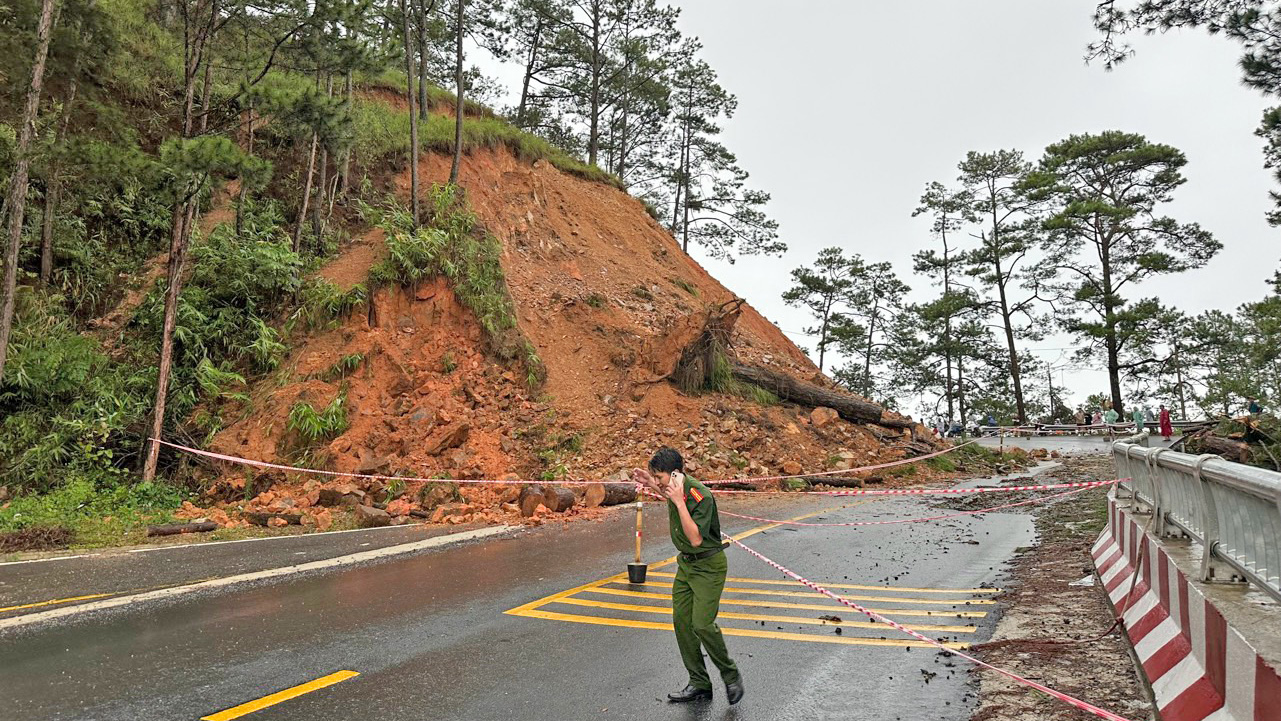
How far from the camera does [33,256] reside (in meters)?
16.9

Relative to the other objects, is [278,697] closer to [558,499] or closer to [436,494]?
[558,499]

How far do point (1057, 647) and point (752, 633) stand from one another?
219cm

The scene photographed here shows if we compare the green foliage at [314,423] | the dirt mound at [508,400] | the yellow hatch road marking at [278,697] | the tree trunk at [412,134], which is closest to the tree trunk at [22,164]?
the dirt mound at [508,400]

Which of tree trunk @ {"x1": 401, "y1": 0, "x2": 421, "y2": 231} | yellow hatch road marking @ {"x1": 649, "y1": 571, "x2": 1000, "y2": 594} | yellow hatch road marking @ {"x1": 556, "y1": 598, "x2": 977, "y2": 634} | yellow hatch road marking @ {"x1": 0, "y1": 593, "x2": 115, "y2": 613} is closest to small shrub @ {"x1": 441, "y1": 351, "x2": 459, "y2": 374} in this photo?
tree trunk @ {"x1": 401, "y1": 0, "x2": 421, "y2": 231}

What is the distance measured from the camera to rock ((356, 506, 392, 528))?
12016 millimetres

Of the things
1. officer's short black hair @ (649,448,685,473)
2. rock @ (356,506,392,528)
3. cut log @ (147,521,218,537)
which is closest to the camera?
officer's short black hair @ (649,448,685,473)

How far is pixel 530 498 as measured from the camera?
1278 cm

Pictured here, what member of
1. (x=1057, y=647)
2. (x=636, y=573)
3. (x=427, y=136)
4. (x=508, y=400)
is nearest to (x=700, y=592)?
(x=1057, y=647)

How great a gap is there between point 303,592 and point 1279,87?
15231mm

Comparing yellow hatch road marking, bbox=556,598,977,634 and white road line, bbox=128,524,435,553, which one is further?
white road line, bbox=128,524,435,553

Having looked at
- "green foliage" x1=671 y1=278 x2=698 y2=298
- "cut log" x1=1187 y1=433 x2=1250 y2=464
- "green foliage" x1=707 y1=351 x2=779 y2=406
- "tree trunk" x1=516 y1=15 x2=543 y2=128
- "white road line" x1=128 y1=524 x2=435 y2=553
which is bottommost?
"white road line" x1=128 y1=524 x2=435 y2=553

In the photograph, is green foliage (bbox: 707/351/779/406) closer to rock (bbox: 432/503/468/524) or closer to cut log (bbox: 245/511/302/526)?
rock (bbox: 432/503/468/524)

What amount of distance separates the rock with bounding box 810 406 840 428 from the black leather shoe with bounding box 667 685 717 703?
55.5 feet

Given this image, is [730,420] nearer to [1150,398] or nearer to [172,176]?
[172,176]
